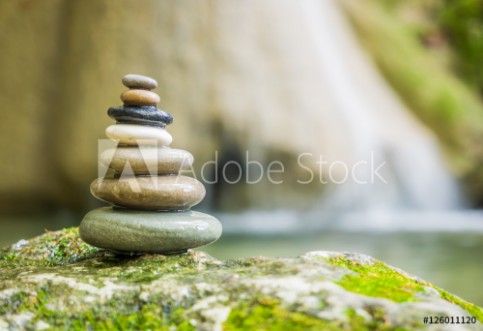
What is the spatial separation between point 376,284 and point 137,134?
5.12 feet

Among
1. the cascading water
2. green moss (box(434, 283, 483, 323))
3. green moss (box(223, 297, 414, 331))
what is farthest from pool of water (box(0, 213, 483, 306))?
green moss (box(223, 297, 414, 331))

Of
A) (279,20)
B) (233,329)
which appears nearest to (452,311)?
(233,329)

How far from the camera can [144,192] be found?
2.44m

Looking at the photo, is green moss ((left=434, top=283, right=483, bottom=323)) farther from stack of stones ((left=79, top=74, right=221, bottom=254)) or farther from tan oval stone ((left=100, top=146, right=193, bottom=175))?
tan oval stone ((left=100, top=146, right=193, bottom=175))

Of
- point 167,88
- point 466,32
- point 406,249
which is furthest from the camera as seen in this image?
point 466,32

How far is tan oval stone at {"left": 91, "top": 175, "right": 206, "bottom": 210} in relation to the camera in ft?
8.05

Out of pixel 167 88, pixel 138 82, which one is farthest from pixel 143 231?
pixel 167 88

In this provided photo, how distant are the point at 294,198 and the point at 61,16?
6935 millimetres

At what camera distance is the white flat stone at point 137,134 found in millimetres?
2594

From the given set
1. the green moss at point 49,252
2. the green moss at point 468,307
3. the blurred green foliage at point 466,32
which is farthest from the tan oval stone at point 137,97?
the blurred green foliage at point 466,32

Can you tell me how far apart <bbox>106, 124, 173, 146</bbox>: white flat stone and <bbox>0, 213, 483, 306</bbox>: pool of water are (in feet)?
13.5

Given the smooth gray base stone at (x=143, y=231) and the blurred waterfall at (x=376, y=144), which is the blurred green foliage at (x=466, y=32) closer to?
the blurred waterfall at (x=376, y=144)

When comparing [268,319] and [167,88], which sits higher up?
[167,88]

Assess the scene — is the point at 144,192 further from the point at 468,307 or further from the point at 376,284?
the point at 468,307
